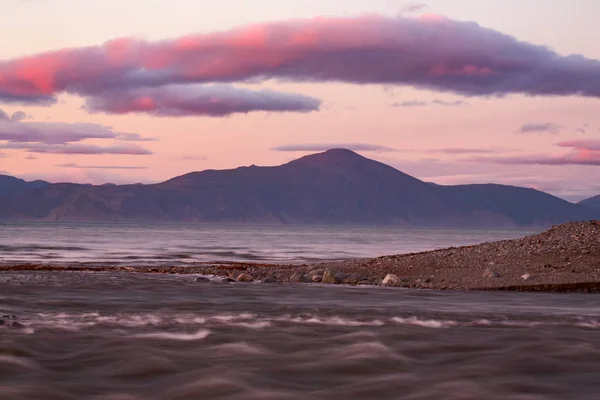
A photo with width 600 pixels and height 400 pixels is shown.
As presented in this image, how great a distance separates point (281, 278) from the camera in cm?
3469

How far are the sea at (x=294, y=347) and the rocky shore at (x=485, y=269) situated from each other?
15.9 feet

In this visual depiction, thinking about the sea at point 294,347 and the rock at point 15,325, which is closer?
the sea at point 294,347

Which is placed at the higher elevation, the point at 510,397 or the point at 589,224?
the point at 589,224

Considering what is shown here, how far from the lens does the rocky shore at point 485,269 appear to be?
29516 mm

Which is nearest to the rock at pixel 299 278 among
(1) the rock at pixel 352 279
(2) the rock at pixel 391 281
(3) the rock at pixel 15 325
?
(1) the rock at pixel 352 279

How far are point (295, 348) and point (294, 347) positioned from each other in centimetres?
12

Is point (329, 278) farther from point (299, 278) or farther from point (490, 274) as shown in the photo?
point (490, 274)

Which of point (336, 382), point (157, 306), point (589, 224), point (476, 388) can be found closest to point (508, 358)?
point (476, 388)

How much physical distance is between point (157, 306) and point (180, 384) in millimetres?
10958

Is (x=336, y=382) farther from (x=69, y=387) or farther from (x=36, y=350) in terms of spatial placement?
(x=36, y=350)

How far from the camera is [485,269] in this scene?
109ft

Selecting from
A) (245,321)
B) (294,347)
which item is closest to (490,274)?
(245,321)

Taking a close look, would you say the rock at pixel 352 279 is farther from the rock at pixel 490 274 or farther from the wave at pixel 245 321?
the wave at pixel 245 321

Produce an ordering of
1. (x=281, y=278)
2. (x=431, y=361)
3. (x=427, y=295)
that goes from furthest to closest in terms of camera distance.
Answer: (x=281, y=278)
(x=427, y=295)
(x=431, y=361)
